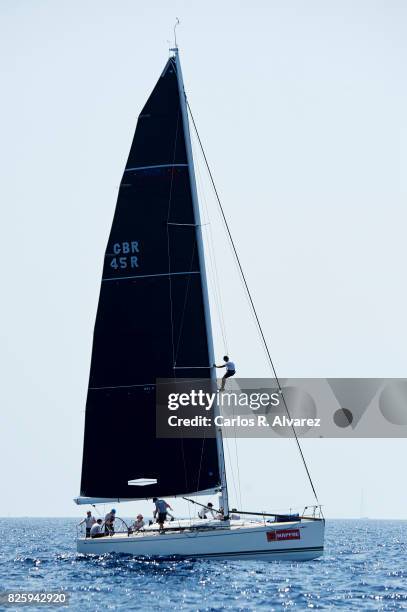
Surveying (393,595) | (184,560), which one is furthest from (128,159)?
(393,595)

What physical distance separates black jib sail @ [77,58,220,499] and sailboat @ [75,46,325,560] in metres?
0.04

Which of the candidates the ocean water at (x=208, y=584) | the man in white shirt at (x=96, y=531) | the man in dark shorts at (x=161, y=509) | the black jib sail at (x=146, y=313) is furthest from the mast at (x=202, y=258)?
the man in white shirt at (x=96, y=531)

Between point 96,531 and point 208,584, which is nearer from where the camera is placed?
point 208,584

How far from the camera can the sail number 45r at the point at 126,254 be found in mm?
40344

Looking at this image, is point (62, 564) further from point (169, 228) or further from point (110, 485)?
point (169, 228)

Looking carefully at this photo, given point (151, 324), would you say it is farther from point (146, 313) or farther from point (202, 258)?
point (202, 258)

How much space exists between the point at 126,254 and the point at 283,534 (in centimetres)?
1190

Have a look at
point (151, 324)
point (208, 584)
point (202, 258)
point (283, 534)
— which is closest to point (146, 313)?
point (151, 324)

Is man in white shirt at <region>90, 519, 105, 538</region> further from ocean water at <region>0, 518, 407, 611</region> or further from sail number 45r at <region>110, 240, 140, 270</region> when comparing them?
sail number 45r at <region>110, 240, 140, 270</region>

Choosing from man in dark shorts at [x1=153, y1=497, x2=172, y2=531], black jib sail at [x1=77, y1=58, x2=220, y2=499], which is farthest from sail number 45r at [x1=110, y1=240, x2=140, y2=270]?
man in dark shorts at [x1=153, y1=497, x2=172, y2=531]

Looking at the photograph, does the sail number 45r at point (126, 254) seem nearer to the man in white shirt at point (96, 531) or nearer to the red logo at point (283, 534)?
the man in white shirt at point (96, 531)

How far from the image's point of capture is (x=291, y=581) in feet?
110

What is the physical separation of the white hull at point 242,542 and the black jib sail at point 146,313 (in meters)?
3.13

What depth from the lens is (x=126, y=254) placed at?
40.3 metres
